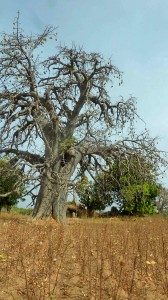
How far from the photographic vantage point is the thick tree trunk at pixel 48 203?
53.8 ft

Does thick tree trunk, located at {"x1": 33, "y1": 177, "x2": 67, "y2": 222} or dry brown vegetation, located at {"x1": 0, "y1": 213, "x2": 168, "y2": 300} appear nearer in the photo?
dry brown vegetation, located at {"x1": 0, "y1": 213, "x2": 168, "y2": 300}

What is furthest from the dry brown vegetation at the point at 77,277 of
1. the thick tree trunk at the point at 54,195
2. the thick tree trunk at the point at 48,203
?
the thick tree trunk at the point at 48,203

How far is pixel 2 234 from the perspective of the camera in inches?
356

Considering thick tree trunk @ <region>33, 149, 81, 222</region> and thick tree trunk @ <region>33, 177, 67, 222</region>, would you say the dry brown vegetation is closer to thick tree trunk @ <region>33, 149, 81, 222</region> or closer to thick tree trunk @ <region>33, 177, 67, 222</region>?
thick tree trunk @ <region>33, 149, 81, 222</region>

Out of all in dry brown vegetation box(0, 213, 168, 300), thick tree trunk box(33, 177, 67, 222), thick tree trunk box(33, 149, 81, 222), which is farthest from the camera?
thick tree trunk box(33, 177, 67, 222)

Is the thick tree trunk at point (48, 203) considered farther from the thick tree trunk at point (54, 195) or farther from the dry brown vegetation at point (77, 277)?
the dry brown vegetation at point (77, 277)

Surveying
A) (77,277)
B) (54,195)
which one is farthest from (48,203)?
(77,277)

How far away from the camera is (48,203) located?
16625 millimetres

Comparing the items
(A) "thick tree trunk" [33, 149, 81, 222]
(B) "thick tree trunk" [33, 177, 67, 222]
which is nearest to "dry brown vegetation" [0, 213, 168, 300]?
(A) "thick tree trunk" [33, 149, 81, 222]

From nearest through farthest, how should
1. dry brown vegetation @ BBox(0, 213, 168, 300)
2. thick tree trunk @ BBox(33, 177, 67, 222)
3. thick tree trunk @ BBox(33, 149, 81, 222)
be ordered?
dry brown vegetation @ BBox(0, 213, 168, 300)
thick tree trunk @ BBox(33, 149, 81, 222)
thick tree trunk @ BBox(33, 177, 67, 222)

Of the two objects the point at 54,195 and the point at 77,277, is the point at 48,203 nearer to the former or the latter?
the point at 54,195

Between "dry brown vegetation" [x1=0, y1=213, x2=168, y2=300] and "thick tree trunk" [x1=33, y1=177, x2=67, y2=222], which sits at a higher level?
"thick tree trunk" [x1=33, y1=177, x2=67, y2=222]

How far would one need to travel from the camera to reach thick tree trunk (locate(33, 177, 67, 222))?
16403 mm

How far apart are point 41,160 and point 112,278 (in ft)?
41.6
